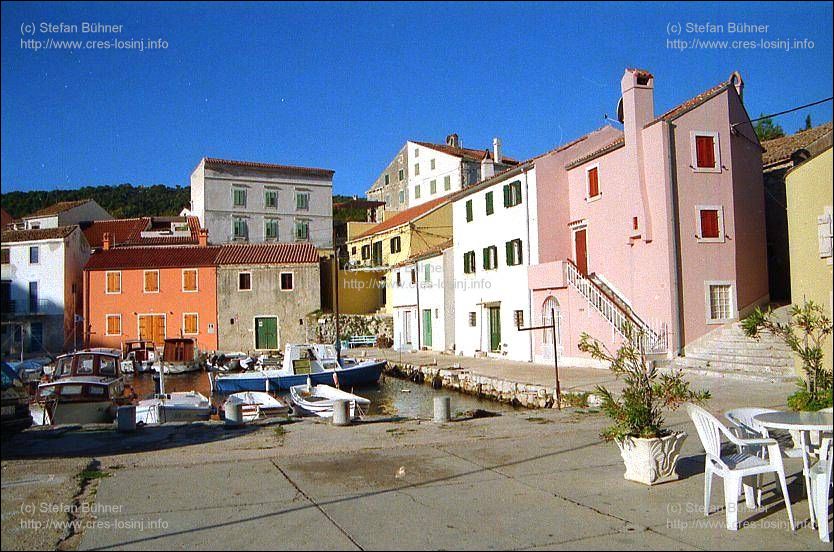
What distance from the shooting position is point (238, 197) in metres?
57.0

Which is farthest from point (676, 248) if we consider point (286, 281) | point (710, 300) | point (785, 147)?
point (286, 281)

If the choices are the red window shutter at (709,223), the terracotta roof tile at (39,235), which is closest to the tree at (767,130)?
the red window shutter at (709,223)

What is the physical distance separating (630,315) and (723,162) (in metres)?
6.26

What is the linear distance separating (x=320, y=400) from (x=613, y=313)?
10.5 metres

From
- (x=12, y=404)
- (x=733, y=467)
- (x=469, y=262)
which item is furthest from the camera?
(x=469, y=262)

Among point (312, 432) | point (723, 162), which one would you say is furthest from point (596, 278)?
point (312, 432)

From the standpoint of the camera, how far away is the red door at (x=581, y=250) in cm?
2720

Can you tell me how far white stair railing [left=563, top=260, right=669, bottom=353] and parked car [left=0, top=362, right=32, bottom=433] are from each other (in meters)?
16.4

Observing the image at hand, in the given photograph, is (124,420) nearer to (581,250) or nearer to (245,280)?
(581,250)

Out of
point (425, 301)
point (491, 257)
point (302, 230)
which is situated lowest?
point (425, 301)

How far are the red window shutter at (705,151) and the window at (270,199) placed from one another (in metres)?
41.7

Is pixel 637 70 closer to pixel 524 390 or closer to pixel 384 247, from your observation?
pixel 524 390

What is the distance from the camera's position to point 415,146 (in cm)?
6219

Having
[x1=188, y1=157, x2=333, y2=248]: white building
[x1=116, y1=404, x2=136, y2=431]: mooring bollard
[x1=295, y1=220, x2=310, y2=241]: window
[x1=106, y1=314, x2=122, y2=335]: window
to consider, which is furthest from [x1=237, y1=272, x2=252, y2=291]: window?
[x1=116, y1=404, x2=136, y2=431]: mooring bollard
